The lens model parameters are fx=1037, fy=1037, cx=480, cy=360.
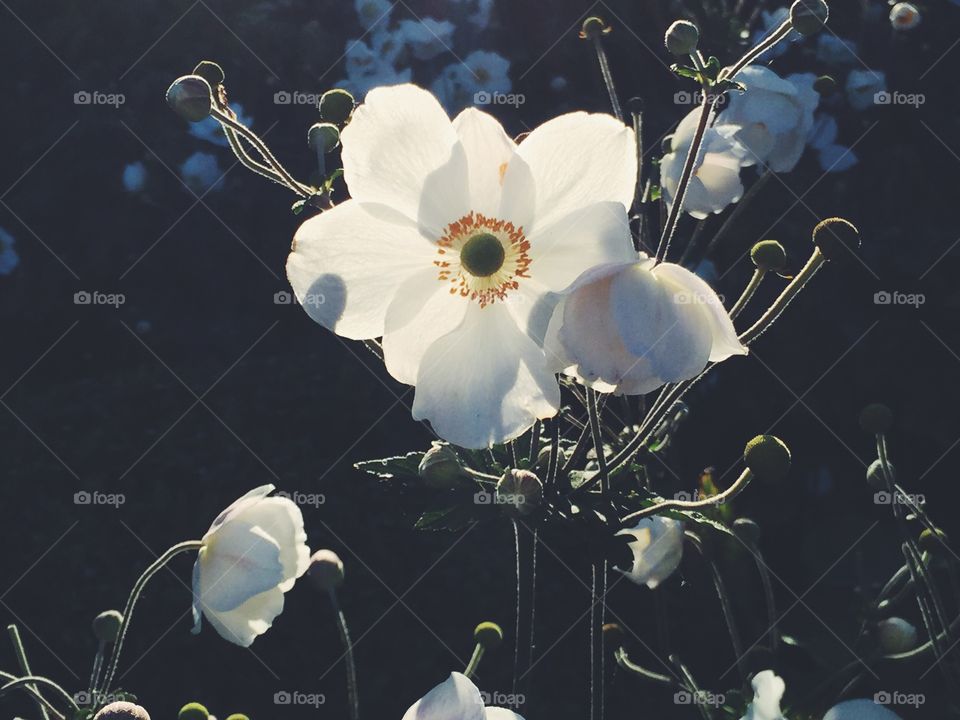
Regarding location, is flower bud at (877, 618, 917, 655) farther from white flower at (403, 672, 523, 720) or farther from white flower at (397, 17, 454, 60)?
white flower at (397, 17, 454, 60)

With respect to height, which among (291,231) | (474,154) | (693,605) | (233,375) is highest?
(474,154)

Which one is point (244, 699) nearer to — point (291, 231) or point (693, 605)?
point (693, 605)

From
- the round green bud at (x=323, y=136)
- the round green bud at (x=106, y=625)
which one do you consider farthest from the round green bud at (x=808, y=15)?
the round green bud at (x=106, y=625)

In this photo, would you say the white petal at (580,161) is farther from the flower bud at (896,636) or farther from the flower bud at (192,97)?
the flower bud at (896,636)

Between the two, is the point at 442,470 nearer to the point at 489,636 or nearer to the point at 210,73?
the point at 489,636

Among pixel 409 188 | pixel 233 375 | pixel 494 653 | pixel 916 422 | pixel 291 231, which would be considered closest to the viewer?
pixel 409 188

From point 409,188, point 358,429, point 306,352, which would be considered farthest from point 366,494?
point 409,188

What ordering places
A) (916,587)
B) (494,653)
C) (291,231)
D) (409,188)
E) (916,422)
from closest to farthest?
(409,188) → (916,587) → (494,653) → (916,422) → (291,231)
